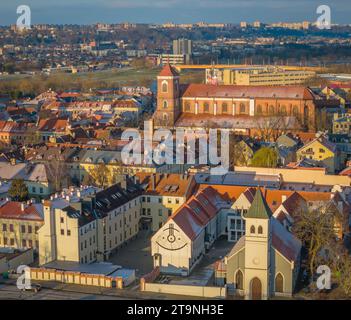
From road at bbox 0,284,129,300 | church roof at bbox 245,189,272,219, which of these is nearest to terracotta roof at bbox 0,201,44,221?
road at bbox 0,284,129,300

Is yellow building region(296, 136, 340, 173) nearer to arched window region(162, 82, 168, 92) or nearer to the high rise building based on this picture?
arched window region(162, 82, 168, 92)

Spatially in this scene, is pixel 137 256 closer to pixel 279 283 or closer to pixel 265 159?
pixel 279 283

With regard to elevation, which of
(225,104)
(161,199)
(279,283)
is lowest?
(279,283)

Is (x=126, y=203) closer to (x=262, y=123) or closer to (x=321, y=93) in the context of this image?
(x=262, y=123)

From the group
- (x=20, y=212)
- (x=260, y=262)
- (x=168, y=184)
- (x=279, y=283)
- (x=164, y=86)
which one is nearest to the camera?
(x=260, y=262)

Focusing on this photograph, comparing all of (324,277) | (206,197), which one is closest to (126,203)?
(206,197)

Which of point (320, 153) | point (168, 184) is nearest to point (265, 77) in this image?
point (320, 153)
